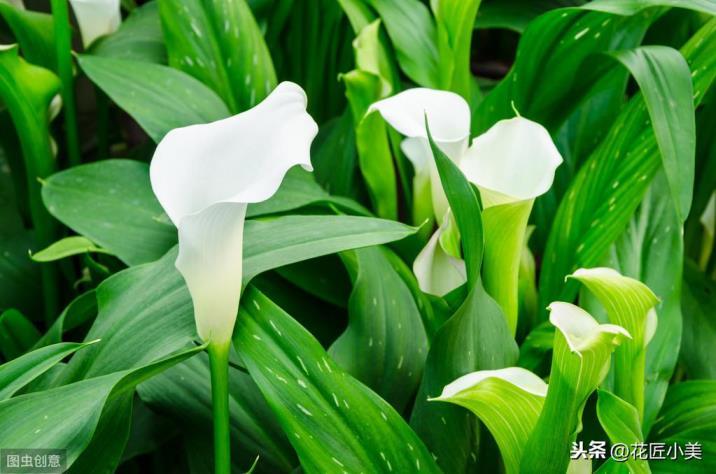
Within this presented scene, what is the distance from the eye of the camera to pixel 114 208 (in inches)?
27.3

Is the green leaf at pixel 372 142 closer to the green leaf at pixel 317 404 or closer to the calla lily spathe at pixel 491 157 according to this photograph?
the calla lily spathe at pixel 491 157

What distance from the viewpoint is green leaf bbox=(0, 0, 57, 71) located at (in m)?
0.80

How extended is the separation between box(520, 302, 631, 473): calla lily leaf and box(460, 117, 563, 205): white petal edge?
140 mm

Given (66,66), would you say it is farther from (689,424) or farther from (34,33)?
(689,424)

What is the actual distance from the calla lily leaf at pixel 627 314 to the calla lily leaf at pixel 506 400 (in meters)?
0.07

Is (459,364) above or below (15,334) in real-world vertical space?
above

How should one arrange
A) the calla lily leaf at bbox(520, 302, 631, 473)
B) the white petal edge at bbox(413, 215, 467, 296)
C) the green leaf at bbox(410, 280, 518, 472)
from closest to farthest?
the calla lily leaf at bbox(520, 302, 631, 473), the green leaf at bbox(410, 280, 518, 472), the white petal edge at bbox(413, 215, 467, 296)

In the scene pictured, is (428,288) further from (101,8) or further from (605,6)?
(101,8)

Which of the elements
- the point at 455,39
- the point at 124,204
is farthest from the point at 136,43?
the point at 455,39

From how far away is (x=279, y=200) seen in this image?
673mm

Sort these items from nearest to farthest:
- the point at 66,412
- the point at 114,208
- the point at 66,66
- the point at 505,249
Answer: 1. the point at 66,412
2. the point at 505,249
3. the point at 114,208
4. the point at 66,66

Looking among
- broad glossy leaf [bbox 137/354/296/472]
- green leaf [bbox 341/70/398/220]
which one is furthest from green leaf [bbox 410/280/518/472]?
green leaf [bbox 341/70/398/220]

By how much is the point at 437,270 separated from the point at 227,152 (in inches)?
9.3

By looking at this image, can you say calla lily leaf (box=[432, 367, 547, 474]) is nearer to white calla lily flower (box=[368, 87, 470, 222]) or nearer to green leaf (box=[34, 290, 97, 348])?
white calla lily flower (box=[368, 87, 470, 222])
